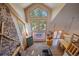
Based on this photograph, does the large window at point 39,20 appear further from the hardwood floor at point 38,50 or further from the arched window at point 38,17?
the hardwood floor at point 38,50

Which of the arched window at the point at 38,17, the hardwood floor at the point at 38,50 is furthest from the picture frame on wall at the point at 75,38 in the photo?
the arched window at the point at 38,17

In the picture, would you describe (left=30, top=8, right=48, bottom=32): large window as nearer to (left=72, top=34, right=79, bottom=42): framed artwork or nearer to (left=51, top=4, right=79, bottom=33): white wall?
(left=51, top=4, right=79, bottom=33): white wall

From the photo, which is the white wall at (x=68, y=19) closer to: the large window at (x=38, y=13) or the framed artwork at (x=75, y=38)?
the framed artwork at (x=75, y=38)

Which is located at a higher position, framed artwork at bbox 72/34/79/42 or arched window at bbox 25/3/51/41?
arched window at bbox 25/3/51/41

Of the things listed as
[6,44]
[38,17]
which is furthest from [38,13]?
[6,44]

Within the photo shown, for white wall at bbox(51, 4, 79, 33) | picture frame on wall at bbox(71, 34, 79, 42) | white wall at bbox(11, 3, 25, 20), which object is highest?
white wall at bbox(11, 3, 25, 20)

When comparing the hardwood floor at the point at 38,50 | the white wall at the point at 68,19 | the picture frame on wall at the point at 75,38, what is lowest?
the hardwood floor at the point at 38,50

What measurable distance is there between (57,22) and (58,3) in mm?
237

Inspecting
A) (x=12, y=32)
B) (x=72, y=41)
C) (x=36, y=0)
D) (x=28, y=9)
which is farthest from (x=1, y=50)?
(x=72, y=41)

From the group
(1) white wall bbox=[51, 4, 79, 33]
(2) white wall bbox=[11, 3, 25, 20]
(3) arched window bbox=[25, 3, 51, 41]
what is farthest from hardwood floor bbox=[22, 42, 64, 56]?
(2) white wall bbox=[11, 3, 25, 20]

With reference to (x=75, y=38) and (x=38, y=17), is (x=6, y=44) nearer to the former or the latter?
(x=38, y=17)

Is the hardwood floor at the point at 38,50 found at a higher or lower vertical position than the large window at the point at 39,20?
lower

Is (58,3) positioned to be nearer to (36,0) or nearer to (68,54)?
(36,0)

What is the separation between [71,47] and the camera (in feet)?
5.89
